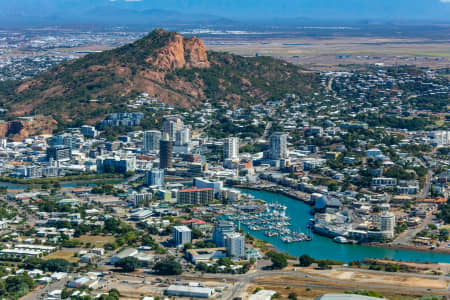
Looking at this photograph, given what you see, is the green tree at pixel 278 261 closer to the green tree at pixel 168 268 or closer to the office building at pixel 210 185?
the green tree at pixel 168 268

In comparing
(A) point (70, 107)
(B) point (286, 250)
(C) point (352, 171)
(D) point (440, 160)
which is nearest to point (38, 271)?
(B) point (286, 250)

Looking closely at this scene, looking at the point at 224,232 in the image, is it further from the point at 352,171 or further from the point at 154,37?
the point at 154,37

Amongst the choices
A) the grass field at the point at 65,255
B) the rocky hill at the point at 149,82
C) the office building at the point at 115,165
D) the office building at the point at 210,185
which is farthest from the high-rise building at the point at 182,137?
the grass field at the point at 65,255

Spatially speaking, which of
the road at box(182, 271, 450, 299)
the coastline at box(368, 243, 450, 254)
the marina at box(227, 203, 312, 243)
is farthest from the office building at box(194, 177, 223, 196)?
the road at box(182, 271, 450, 299)

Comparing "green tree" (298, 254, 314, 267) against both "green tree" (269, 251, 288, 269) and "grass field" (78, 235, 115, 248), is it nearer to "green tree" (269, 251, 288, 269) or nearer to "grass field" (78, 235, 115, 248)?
"green tree" (269, 251, 288, 269)

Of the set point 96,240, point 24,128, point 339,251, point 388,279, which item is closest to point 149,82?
point 24,128

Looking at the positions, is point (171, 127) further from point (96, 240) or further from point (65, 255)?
point (65, 255)
